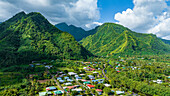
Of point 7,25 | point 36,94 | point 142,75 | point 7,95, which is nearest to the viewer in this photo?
point 7,95

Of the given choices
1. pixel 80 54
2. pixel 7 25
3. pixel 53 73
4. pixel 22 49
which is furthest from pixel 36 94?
pixel 7 25

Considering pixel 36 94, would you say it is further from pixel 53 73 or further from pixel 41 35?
pixel 41 35

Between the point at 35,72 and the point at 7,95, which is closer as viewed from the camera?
the point at 7,95

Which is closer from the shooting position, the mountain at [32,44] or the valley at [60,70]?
the valley at [60,70]

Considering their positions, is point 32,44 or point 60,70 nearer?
point 60,70

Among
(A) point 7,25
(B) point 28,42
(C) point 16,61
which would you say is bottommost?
(C) point 16,61

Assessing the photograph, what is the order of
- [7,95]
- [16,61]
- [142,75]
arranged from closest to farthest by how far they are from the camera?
[7,95] → [142,75] → [16,61]

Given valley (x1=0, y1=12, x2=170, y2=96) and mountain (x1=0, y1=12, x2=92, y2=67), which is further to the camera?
mountain (x1=0, y1=12, x2=92, y2=67)

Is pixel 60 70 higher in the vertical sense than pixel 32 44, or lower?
lower
